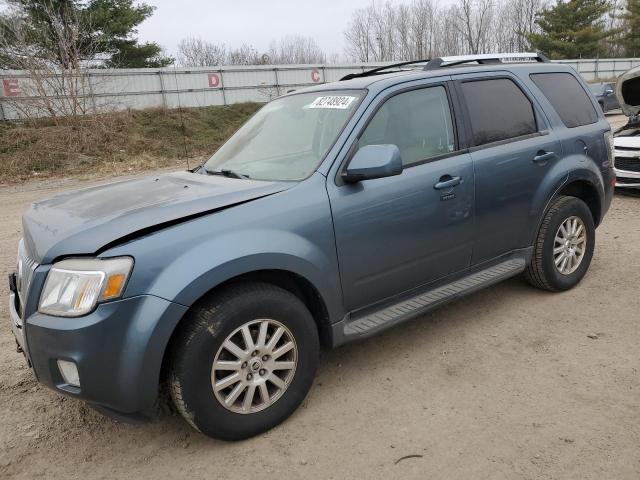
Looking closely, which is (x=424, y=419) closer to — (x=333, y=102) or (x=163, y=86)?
(x=333, y=102)

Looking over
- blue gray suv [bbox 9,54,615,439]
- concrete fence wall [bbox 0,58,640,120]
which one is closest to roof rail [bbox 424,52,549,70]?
blue gray suv [bbox 9,54,615,439]

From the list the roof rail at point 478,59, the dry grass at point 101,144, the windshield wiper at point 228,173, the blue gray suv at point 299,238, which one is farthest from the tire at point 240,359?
the dry grass at point 101,144

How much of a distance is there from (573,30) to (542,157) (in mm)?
53108

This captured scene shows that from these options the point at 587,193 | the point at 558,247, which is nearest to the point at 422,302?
the point at 558,247

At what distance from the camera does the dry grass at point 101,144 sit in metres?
16.5

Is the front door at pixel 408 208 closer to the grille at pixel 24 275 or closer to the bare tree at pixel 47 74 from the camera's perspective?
the grille at pixel 24 275

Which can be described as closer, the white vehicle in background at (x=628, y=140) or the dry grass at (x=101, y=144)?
the white vehicle in background at (x=628, y=140)

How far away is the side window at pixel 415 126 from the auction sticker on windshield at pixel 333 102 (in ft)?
0.70

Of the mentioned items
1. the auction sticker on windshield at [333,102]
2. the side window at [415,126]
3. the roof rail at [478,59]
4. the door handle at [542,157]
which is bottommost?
the door handle at [542,157]

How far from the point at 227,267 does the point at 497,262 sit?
2.27 m

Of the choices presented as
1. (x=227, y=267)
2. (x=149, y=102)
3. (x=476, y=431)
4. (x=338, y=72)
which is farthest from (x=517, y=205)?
(x=338, y=72)

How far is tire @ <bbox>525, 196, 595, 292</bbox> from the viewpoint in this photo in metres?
4.07

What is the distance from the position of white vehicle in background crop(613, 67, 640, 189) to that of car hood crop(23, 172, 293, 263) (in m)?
6.69

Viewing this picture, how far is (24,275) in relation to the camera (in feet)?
8.45
